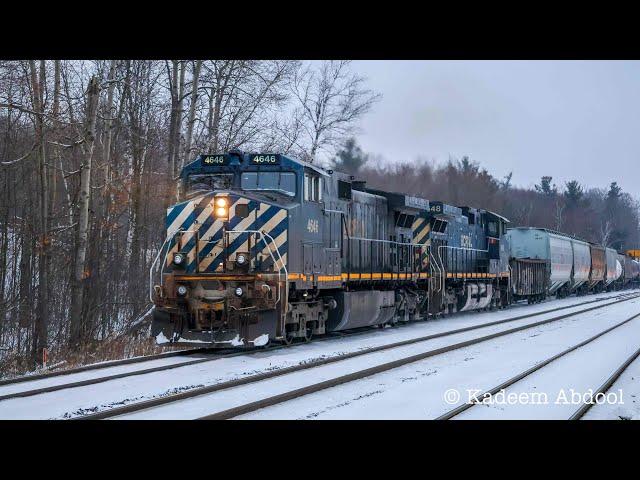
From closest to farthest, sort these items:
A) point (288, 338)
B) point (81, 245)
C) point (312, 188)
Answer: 1. point (288, 338)
2. point (312, 188)
3. point (81, 245)

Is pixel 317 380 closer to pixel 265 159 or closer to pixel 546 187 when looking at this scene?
pixel 265 159

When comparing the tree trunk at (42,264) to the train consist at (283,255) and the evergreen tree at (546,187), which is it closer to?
the train consist at (283,255)

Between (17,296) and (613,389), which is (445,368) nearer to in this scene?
(613,389)

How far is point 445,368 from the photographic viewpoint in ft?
40.2

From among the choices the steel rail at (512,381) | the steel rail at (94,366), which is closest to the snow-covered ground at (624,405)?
the steel rail at (512,381)

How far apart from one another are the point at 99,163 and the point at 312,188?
34.6ft

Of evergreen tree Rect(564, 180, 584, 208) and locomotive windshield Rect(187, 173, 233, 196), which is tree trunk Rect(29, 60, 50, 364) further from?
evergreen tree Rect(564, 180, 584, 208)

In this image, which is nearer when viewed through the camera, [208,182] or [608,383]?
[608,383]

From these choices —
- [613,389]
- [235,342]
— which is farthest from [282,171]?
[613,389]

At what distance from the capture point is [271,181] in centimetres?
1503

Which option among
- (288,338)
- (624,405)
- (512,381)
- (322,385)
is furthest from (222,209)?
(624,405)

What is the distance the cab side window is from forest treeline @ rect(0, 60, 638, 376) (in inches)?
186
